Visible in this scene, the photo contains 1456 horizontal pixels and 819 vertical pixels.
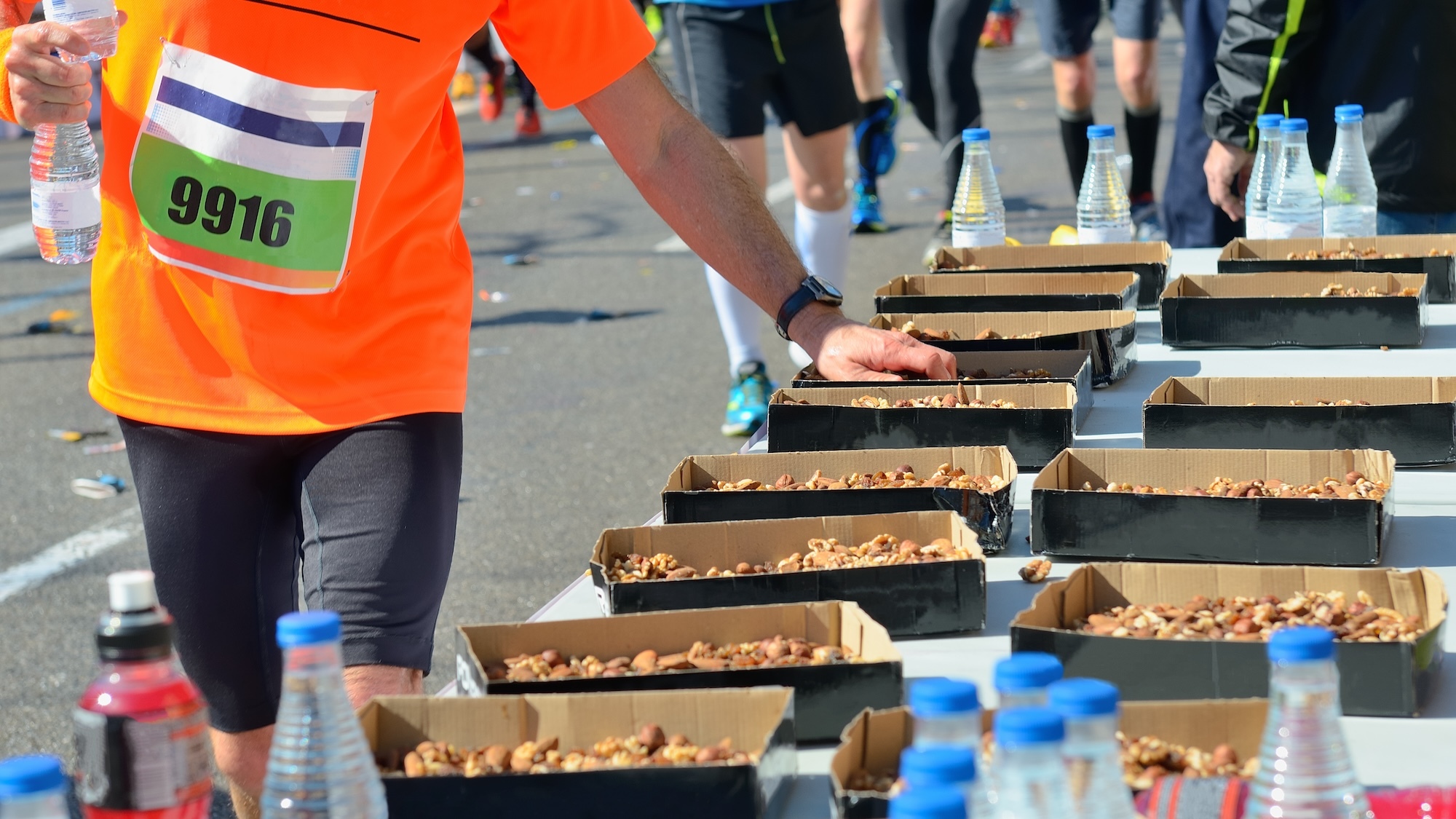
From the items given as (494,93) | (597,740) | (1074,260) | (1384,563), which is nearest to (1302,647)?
(597,740)

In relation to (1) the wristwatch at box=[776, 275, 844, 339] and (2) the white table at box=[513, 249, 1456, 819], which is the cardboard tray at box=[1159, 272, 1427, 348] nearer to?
(2) the white table at box=[513, 249, 1456, 819]

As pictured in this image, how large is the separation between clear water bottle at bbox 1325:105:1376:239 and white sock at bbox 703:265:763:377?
71.8 inches

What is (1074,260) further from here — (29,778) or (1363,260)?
(29,778)

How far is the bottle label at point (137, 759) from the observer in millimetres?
1158

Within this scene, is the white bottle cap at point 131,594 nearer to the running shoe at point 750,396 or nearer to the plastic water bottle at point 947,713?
the plastic water bottle at point 947,713

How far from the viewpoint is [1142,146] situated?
262 inches

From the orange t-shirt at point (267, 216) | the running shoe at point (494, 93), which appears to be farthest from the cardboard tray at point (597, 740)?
the running shoe at point (494, 93)

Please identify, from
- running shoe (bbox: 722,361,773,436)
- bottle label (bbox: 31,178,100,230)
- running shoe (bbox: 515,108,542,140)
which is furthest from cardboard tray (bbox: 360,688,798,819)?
running shoe (bbox: 515,108,542,140)

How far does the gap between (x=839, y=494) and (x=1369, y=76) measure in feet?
7.39

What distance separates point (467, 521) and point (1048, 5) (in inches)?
127

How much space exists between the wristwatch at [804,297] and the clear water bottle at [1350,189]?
142 cm

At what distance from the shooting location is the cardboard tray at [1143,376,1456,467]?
212cm

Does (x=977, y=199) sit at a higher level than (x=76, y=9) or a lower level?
lower

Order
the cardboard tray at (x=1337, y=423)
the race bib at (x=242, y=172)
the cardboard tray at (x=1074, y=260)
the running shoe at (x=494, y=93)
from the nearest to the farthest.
Answer: the race bib at (x=242, y=172)
the cardboard tray at (x=1337, y=423)
the cardboard tray at (x=1074, y=260)
the running shoe at (x=494, y=93)
